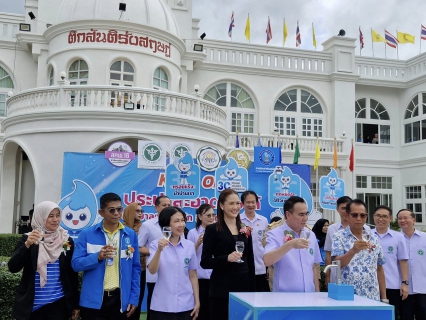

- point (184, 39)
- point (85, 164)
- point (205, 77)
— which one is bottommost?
point (85, 164)

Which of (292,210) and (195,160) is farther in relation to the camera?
(195,160)

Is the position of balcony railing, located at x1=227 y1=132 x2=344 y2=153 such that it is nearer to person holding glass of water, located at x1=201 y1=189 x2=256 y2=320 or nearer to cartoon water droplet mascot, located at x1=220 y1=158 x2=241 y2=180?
cartoon water droplet mascot, located at x1=220 y1=158 x2=241 y2=180

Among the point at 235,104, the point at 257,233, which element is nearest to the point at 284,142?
the point at 235,104

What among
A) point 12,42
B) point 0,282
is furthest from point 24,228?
point 0,282

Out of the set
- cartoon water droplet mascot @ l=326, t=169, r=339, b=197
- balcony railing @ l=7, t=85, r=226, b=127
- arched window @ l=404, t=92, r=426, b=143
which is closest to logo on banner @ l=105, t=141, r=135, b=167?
balcony railing @ l=7, t=85, r=226, b=127

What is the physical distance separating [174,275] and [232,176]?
18.8ft

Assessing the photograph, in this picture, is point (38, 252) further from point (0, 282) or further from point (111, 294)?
point (0, 282)

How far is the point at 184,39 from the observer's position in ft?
58.7

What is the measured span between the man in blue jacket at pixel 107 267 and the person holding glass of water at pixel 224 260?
2.18 ft

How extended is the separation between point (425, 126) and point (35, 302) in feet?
63.5

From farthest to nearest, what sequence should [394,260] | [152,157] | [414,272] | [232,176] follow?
1. [232,176]
2. [152,157]
3. [414,272]
4. [394,260]

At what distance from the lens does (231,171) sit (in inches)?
385

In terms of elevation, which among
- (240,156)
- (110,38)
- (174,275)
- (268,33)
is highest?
(268,33)

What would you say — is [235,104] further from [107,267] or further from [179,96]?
[107,267]
